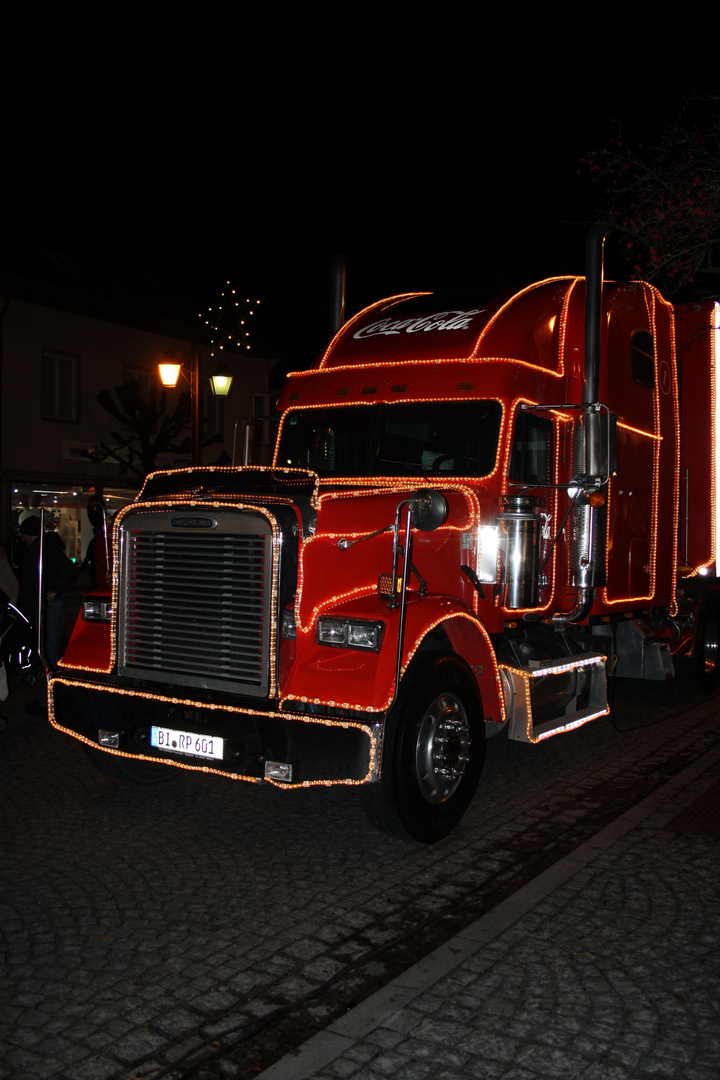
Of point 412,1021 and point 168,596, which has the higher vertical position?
point 168,596

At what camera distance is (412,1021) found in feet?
12.1

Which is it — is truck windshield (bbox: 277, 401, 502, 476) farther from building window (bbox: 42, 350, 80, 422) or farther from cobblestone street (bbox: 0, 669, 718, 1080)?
building window (bbox: 42, 350, 80, 422)

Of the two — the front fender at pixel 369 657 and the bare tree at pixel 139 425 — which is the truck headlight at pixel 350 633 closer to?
the front fender at pixel 369 657

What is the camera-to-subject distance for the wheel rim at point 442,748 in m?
5.70

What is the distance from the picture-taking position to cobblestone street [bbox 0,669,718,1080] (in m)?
3.66

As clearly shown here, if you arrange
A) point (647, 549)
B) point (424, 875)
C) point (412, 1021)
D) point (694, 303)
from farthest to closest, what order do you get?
point (694, 303), point (647, 549), point (424, 875), point (412, 1021)

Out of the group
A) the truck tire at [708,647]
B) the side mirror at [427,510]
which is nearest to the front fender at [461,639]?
the side mirror at [427,510]

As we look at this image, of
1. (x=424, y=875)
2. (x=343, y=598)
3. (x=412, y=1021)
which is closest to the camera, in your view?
(x=412, y=1021)

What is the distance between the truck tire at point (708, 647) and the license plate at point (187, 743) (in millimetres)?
6551

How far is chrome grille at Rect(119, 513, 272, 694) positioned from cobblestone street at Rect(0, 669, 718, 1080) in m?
0.99

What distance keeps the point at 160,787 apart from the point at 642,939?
11.7 ft

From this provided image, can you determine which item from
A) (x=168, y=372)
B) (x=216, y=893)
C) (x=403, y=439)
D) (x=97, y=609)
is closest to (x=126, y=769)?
(x=97, y=609)

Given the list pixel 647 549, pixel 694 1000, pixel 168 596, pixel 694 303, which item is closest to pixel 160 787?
pixel 168 596

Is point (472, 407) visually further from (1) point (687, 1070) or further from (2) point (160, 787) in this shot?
(1) point (687, 1070)
